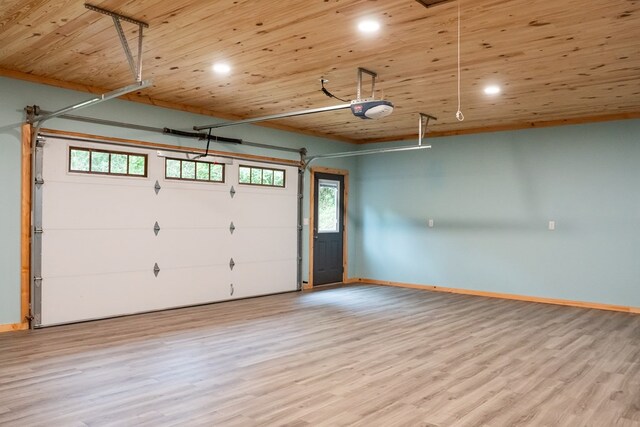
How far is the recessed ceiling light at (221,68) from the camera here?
492cm

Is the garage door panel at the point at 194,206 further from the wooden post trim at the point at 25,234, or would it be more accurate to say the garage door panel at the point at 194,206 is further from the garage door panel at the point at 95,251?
the wooden post trim at the point at 25,234

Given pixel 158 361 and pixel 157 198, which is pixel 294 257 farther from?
pixel 158 361

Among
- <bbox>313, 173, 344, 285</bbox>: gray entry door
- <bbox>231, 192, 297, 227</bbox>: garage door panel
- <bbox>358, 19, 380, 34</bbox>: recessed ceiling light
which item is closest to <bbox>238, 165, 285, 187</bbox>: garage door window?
<bbox>231, 192, 297, 227</bbox>: garage door panel

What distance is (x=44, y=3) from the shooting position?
349 cm

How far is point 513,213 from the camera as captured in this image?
793 centimetres

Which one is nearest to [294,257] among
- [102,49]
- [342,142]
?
[342,142]

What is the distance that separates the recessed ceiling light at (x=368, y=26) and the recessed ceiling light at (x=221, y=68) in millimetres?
1641

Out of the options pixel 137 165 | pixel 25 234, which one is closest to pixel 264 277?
pixel 137 165

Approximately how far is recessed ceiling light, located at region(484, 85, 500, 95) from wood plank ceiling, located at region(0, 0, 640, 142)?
4.6 inches

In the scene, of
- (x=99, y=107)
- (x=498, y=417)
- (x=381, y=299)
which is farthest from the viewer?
(x=381, y=299)

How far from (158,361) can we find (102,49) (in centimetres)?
286

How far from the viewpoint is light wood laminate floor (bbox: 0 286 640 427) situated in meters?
3.12

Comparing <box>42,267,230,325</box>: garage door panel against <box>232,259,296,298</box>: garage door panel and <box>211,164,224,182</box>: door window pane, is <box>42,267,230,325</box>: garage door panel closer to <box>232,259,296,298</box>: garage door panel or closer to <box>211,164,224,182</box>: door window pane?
<box>232,259,296,298</box>: garage door panel

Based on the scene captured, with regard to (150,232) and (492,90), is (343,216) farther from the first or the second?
(492,90)
